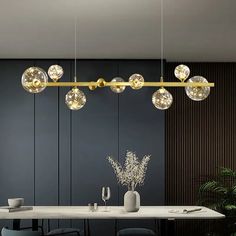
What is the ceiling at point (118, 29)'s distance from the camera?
440cm

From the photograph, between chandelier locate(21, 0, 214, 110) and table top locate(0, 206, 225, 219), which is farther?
table top locate(0, 206, 225, 219)

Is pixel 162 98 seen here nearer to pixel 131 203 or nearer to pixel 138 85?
pixel 138 85

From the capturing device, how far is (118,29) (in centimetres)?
521

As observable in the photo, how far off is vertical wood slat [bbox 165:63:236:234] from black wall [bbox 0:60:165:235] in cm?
49

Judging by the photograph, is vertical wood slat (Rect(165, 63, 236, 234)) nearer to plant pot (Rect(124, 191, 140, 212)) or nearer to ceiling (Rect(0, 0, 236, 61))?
ceiling (Rect(0, 0, 236, 61))

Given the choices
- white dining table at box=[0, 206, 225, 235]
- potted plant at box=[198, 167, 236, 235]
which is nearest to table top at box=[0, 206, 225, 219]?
white dining table at box=[0, 206, 225, 235]

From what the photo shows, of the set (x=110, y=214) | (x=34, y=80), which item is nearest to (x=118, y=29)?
(x=34, y=80)

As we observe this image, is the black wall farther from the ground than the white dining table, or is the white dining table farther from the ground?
the black wall

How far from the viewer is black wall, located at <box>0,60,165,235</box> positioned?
6.75 m

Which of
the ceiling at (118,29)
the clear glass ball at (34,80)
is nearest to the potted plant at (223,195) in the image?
the ceiling at (118,29)

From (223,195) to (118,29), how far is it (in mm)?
2912

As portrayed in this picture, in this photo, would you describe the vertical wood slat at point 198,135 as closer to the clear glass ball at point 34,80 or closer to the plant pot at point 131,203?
the plant pot at point 131,203

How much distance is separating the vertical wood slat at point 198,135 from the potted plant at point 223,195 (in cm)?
16

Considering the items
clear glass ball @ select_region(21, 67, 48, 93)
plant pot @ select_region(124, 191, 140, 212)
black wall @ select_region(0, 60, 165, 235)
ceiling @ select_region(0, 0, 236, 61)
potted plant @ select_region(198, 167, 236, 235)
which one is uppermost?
ceiling @ select_region(0, 0, 236, 61)
